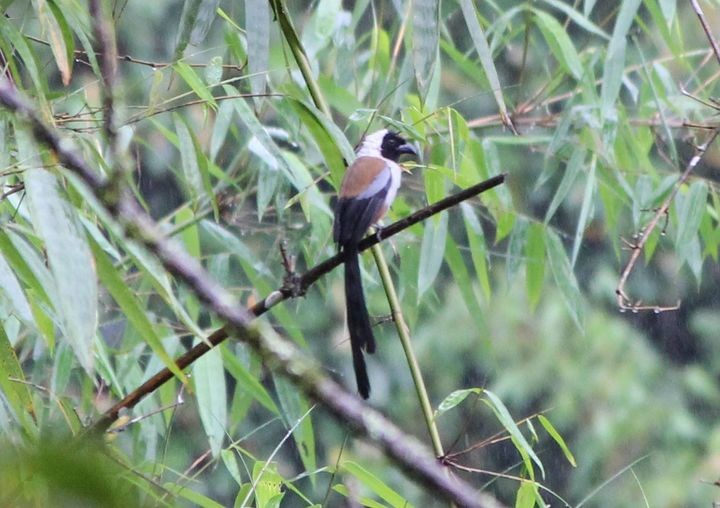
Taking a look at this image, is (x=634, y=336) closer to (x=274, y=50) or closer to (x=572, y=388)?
(x=572, y=388)

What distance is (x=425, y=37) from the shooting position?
4.10ft

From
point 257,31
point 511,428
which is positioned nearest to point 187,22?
point 257,31

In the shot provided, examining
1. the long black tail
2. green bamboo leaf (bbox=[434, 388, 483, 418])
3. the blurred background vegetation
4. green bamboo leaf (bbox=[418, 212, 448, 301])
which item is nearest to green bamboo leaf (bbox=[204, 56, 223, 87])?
the blurred background vegetation

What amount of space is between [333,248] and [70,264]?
57.9 inches

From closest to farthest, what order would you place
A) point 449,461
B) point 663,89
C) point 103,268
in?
1. point 103,268
2. point 449,461
3. point 663,89

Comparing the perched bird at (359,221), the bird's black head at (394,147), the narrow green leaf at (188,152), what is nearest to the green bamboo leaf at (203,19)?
the narrow green leaf at (188,152)

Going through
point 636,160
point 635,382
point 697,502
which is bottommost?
point 697,502

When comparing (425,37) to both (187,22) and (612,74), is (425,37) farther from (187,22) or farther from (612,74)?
(612,74)

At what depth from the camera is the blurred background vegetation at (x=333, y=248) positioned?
1219 mm

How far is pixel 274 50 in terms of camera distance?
232 cm

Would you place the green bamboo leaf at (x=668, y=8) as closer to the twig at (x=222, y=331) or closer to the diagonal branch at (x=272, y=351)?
the twig at (x=222, y=331)

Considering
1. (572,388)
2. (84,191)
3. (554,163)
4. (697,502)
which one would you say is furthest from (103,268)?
(697,502)

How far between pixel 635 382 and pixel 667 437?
26 centimetres

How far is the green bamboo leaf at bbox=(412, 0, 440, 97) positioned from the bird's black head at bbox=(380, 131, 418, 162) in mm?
906
